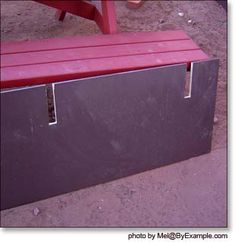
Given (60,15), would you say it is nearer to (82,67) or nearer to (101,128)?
(82,67)

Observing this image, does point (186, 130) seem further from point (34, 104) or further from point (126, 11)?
point (126, 11)

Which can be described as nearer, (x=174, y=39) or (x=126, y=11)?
(x=174, y=39)

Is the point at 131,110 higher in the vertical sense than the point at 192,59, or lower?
lower

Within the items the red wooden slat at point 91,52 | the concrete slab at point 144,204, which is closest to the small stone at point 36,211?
the concrete slab at point 144,204

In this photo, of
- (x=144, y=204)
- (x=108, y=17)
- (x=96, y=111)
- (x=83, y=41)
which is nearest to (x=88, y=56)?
(x=83, y=41)

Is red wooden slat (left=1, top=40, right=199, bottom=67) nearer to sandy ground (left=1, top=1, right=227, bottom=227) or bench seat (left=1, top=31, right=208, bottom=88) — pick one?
bench seat (left=1, top=31, right=208, bottom=88)

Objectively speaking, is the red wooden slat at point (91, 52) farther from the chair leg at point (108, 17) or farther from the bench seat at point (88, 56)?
the chair leg at point (108, 17)

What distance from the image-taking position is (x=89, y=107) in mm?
2137

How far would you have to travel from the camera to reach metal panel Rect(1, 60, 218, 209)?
6.74ft

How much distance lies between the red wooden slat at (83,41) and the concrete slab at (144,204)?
2.49 feet

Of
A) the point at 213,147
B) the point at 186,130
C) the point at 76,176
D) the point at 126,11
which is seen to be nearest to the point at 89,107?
the point at 76,176

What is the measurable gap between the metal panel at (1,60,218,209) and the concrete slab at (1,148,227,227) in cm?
5

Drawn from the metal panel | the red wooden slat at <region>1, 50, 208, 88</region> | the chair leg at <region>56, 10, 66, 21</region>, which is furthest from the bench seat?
the chair leg at <region>56, 10, 66, 21</region>

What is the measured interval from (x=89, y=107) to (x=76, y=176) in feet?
1.31
